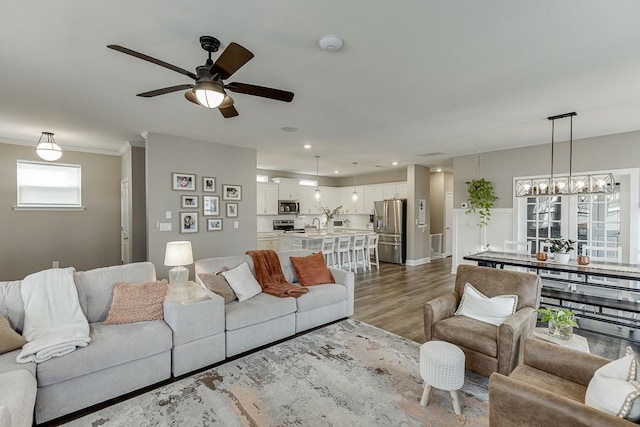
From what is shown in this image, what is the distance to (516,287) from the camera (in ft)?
9.21

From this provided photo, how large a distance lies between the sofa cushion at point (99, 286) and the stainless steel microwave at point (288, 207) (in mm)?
→ 5815

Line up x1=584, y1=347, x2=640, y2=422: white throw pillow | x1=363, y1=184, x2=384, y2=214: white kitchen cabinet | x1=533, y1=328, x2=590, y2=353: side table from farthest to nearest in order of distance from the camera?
x1=363, y1=184, x2=384, y2=214: white kitchen cabinet
x1=533, y1=328, x2=590, y2=353: side table
x1=584, y1=347, x2=640, y2=422: white throw pillow

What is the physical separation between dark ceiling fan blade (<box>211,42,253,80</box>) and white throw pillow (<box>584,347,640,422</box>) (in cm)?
251

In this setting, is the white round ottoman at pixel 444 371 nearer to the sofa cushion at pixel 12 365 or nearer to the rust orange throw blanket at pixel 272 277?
the rust orange throw blanket at pixel 272 277

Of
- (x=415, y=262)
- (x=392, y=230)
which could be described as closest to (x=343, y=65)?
(x=392, y=230)

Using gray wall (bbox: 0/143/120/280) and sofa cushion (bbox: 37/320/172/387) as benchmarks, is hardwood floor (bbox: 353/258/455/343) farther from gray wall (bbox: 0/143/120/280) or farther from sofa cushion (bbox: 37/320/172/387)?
gray wall (bbox: 0/143/120/280)

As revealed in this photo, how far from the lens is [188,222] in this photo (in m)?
5.07

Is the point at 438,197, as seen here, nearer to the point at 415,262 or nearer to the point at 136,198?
the point at 415,262

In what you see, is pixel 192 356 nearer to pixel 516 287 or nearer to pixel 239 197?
pixel 516 287

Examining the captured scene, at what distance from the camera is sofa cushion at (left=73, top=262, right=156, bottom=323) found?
2.62 m

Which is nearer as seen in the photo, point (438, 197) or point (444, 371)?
point (444, 371)

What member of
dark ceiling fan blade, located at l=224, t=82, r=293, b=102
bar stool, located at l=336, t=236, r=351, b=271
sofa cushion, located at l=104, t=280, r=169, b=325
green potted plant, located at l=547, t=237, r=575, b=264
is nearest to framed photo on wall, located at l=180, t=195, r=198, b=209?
sofa cushion, located at l=104, t=280, r=169, b=325

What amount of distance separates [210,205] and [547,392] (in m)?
5.10

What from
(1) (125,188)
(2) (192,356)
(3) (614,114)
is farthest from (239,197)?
(3) (614,114)
